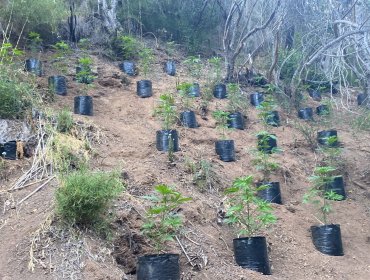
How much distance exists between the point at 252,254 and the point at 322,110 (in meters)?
4.85

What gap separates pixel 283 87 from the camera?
910 centimetres

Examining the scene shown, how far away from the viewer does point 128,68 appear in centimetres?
814

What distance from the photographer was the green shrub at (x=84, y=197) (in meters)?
3.57

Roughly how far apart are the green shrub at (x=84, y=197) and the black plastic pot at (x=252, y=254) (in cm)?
116

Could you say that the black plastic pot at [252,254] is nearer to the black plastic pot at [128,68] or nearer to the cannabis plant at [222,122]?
the cannabis plant at [222,122]

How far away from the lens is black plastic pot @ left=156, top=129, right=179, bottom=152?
19.0 feet

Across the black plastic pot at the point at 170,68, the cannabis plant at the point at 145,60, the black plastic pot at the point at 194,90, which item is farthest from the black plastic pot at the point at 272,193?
the black plastic pot at the point at 170,68

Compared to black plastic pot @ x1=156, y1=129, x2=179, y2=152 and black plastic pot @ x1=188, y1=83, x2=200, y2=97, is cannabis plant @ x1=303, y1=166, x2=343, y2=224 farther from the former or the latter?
black plastic pot @ x1=188, y1=83, x2=200, y2=97

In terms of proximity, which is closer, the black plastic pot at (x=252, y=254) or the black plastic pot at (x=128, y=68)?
the black plastic pot at (x=252, y=254)

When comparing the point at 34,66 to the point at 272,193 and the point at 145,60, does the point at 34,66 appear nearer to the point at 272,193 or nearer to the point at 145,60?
the point at 145,60

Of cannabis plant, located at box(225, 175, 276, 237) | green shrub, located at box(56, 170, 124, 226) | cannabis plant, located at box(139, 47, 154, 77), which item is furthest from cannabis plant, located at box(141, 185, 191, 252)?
cannabis plant, located at box(139, 47, 154, 77)

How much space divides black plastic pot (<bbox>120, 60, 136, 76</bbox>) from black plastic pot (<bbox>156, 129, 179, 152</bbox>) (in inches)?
99.0

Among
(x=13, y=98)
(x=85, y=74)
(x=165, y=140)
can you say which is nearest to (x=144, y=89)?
(x=85, y=74)

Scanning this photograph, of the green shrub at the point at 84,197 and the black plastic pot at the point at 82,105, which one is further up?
the black plastic pot at the point at 82,105
